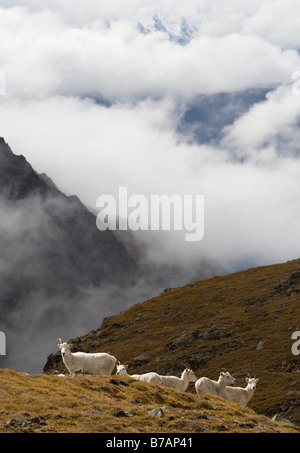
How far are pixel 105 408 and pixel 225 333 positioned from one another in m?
66.7

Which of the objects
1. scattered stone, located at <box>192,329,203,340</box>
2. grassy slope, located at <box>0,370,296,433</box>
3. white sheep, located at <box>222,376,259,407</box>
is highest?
scattered stone, located at <box>192,329,203,340</box>

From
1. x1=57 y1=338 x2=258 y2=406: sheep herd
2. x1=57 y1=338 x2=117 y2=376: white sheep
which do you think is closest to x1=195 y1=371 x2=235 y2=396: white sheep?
x1=57 y1=338 x2=258 y2=406: sheep herd

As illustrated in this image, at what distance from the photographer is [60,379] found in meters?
39.0

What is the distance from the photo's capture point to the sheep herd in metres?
42.8

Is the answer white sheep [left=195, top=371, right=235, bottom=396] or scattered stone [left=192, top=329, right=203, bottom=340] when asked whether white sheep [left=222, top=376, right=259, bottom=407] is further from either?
scattered stone [left=192, top=329, right=203, bottom=340]

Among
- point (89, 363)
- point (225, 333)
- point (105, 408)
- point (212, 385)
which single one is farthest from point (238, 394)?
point (225, 333)

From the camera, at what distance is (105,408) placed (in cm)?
3425

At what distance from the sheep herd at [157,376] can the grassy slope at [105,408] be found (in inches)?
94.2

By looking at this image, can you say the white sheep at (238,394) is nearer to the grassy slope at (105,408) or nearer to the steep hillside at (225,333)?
the grassy slope at (105,408)

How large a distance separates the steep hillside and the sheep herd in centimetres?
1755

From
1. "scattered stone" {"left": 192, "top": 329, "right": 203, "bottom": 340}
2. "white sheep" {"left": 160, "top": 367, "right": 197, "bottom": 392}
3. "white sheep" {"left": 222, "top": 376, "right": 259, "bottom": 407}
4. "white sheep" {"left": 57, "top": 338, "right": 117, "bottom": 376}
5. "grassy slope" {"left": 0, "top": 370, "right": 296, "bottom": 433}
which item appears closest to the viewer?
"grassy slope" {"left": 0, "top": 370, "right": 296, "bottom": 433}

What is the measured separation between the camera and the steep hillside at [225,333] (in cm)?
8012

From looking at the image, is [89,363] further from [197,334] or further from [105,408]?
[197,334]

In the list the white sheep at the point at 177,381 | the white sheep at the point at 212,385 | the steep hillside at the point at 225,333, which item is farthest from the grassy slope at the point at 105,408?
the steep hillside at the point at 225,333
